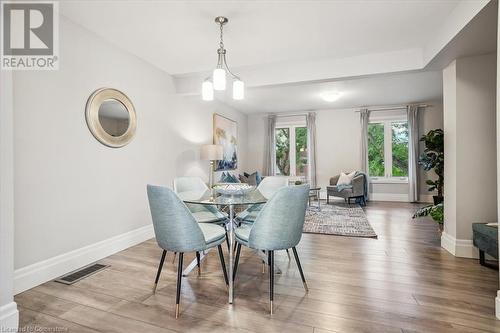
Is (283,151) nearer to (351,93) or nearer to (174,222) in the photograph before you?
(351,93)

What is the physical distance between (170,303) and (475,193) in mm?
3219

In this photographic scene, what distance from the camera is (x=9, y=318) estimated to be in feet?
4.98

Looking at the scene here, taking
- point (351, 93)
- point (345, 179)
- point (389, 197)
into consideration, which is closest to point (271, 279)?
point (351, 93)

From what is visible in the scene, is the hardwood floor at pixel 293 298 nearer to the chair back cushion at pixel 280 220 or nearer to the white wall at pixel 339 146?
the chair back cushion at pixel 280 220

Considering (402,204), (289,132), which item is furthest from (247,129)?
(402,204)

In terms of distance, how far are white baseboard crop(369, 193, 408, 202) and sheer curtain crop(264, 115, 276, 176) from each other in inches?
112

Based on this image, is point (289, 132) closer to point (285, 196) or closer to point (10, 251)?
point (285, 196)

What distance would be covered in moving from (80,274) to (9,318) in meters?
0.91

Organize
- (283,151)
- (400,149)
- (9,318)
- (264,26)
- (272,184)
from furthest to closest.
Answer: (283,151) → (400,149) → (272,184) → (264,26) → (9,318)

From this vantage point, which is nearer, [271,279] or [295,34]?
[271,279]

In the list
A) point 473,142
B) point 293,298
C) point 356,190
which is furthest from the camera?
point 356,190

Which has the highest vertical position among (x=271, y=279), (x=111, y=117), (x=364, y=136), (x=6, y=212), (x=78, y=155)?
(x=364, y=136)

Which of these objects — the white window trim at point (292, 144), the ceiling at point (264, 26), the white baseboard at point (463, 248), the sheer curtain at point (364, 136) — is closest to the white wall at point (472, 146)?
the white baseboard at point (463, 248)

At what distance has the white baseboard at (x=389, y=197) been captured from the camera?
670cm
